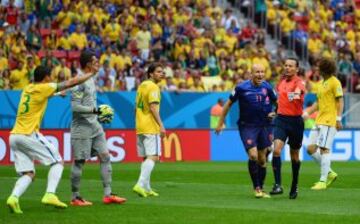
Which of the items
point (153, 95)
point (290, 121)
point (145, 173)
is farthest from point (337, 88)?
point (145, 173)

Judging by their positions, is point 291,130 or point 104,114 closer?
point 104,114

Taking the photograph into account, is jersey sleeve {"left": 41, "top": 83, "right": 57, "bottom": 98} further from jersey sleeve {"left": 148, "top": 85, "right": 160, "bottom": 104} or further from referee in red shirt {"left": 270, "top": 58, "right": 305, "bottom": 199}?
referee in red shirt {"left": 270, "top": 58, "right": 305, "bottom": 199}

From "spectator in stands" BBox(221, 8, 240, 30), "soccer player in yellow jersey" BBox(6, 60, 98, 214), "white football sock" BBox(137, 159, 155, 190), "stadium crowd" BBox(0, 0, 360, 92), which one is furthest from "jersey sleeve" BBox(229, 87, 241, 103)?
"spectator in stands" BBox(221, 8, 240, 30)

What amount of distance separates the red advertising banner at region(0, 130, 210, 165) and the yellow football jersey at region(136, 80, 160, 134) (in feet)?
36.7

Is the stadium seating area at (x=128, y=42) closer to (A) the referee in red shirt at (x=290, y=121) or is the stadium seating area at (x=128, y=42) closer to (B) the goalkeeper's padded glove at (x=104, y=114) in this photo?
(A) the referee in red shirt at (x=290, y=121)

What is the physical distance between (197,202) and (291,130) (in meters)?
2.40

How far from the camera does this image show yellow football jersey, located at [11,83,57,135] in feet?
49.7

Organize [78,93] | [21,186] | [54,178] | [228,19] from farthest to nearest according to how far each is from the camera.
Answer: [228,19]
[78,93]
[54,178]
[21,186]

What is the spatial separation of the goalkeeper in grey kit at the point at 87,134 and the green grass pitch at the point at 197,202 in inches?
15.8

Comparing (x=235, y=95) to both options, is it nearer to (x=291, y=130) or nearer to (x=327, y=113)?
(x=291, y=130)

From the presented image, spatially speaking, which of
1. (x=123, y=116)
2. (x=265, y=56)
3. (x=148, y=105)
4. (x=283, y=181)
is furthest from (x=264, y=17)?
(x=148, y=105)

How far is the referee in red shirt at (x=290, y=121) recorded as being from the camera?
699 inches

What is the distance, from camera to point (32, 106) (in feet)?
49.9

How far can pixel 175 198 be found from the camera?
17.4 meters
